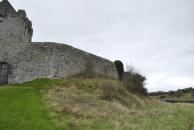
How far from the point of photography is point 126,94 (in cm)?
4447

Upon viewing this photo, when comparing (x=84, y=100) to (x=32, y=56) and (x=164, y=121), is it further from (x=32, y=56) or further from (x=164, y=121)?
(x=32, y=56)

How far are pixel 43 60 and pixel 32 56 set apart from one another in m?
1.48

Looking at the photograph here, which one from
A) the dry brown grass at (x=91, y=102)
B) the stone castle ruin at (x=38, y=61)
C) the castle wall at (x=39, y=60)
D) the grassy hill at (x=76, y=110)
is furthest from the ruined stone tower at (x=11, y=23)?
the dry brown grass at (x=91, y=102)

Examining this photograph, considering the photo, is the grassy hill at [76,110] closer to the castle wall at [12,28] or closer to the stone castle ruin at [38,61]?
the stone castle ruin at [38,61]

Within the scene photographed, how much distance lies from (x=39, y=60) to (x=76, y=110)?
15666mm

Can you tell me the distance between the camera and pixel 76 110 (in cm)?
3105

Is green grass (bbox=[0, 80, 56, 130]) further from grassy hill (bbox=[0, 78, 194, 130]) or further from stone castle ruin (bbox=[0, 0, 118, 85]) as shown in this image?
stone castle ruin (bbox=[0, 0, 118, 85])

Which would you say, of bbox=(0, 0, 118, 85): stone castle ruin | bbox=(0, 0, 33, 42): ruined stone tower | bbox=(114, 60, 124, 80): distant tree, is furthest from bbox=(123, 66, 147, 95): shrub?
bbox=(0, 0, 33, 42): ruined stone tower

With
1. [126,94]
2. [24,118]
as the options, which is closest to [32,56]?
[126,94]

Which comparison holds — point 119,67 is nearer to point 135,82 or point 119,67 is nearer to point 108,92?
point 135,82

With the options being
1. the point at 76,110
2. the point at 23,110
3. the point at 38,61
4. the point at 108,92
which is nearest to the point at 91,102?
the point at 76,110

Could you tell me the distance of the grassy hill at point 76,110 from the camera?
26.4 metres

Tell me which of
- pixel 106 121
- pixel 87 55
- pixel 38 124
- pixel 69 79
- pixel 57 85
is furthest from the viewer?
pixel 87 55

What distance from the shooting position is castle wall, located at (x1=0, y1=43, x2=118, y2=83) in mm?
44906
